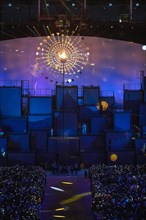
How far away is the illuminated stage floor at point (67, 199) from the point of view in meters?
20.9

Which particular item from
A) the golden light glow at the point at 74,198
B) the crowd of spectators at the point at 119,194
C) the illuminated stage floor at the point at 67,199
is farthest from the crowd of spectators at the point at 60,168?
the golden light glow at the point at 74,198

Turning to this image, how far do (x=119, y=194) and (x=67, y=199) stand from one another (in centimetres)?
623

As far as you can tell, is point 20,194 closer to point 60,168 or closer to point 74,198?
point 74,198

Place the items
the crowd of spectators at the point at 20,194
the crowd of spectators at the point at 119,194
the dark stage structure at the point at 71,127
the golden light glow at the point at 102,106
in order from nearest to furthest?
the crowd of spectators at the point at 20,194
the crowd of spectators at the point at 119,194
the dark stage structure at the point at 71,127
the golden light glow at the point at 102,106

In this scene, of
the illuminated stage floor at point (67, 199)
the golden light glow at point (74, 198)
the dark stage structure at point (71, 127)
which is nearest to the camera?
the illuminated stage floor at point (67, 199)

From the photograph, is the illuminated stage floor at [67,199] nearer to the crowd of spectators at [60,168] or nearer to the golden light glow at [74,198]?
the golden light glow at [74,198]

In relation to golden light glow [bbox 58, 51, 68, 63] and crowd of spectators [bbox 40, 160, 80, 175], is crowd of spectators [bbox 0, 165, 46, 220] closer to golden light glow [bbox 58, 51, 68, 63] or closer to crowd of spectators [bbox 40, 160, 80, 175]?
crowd of spectators [bbox 40, 160, 80, 175]

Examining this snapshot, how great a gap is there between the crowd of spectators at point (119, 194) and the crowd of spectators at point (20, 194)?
2924mm

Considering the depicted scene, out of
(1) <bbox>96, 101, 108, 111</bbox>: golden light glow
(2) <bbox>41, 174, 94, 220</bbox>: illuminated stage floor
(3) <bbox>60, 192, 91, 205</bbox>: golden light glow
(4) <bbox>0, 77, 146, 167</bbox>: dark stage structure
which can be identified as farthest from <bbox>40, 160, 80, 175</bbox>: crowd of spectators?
(3) <bbox>60, 192, 91, 205</bbox>: golden light glow

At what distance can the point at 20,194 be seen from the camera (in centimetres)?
1880

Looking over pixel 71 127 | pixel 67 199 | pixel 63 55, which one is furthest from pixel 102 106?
pixel 67 199

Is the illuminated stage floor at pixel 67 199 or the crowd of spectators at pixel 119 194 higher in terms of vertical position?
the crowd of spectators at pixel 119 194

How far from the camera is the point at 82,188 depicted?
2753 cm

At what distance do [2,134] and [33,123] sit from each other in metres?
3.17
